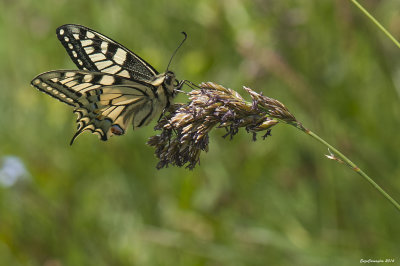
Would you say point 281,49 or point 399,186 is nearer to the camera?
point 399,186

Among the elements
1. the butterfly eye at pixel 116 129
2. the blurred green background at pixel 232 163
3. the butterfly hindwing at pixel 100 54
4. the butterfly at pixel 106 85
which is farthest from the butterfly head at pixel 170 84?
the blurred green background at pixel 232 163

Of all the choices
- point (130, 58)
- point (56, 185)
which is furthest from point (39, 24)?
point (130, 58)

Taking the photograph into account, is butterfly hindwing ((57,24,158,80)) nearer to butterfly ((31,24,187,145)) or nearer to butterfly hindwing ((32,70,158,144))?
butterfly ((31,24,187,145))

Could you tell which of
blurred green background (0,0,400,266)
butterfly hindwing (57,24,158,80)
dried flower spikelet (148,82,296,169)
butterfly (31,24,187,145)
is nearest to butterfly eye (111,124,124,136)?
butterfly (31,24,187,145)

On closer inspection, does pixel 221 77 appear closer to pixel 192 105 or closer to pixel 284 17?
pixel 284 17

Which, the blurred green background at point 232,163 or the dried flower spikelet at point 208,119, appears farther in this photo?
the blurred green background at point 232,163

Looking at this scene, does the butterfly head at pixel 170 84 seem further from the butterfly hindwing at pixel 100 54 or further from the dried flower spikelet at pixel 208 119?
the dried flower spikelet at pixel 208 119

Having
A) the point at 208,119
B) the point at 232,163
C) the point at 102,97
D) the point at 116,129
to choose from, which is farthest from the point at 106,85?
the point at 232,163

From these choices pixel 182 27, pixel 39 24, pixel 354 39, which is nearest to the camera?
pixel 354 39
